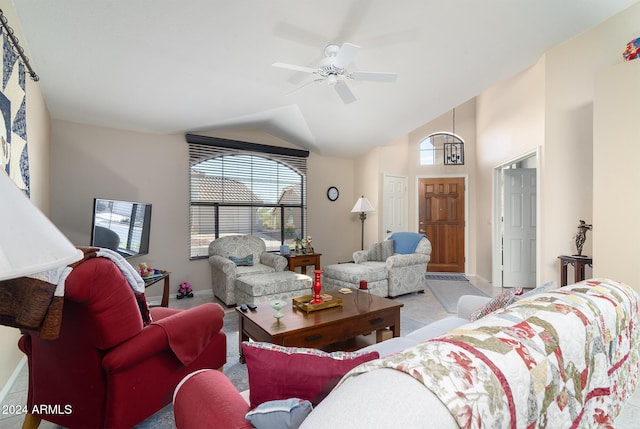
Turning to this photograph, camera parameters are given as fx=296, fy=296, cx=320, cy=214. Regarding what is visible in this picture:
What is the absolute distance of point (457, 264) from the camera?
18.9ft

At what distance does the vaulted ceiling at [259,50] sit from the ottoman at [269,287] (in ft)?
6.77

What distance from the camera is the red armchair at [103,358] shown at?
1274 mm

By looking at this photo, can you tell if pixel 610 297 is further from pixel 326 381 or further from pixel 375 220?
pixel 375 220

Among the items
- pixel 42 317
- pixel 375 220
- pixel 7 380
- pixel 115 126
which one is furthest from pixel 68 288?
pixel 375 220

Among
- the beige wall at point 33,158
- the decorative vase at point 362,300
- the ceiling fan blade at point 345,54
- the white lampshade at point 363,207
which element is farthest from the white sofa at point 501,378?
the white lampshade at point 363,207

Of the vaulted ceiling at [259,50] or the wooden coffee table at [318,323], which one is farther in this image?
the vaulted ceiling at [259,50]

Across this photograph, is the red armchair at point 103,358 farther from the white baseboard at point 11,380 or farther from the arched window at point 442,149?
the arched window at point 442,149

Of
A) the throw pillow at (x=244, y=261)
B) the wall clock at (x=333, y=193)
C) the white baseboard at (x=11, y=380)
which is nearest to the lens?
the white baseboard at (x=11, y=380)

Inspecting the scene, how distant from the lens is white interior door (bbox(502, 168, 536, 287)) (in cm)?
454

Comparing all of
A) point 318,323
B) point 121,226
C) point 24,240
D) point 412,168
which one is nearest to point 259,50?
point 121,226

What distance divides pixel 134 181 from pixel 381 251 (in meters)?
3.54

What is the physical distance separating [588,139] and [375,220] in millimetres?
3057

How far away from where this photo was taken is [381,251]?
4.51m

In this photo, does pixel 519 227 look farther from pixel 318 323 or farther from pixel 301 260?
pixel 318 323
